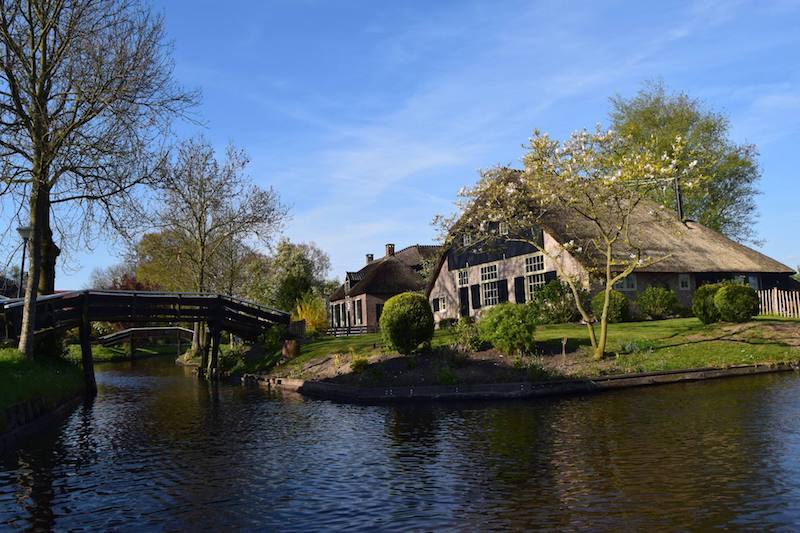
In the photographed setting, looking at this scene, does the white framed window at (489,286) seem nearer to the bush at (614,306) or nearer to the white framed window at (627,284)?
the white framed window at (627,284)

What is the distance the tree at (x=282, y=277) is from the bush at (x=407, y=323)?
27.0m

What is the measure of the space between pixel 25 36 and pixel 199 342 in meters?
26.6

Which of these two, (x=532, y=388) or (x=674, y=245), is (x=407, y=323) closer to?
(x=532, y=388)

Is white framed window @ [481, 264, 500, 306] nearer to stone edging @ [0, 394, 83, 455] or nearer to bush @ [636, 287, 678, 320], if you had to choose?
Answer: bush @ [636, 287, 678, 320]

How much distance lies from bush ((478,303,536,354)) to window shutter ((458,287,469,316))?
17928 mm

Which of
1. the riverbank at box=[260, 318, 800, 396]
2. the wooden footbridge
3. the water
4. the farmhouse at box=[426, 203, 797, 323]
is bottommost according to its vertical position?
the water

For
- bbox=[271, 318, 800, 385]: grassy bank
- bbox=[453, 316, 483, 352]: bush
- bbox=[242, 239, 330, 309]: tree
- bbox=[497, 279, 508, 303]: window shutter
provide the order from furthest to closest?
bbox=[242, 239, 330, 309]: tree < bbox=[497, 279, 508, 303]: window shutter < bbox=[453, 316, 483, 352]: bush < bbox=[271, 318, 800, 385]: grassy bank

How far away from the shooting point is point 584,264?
30609mm

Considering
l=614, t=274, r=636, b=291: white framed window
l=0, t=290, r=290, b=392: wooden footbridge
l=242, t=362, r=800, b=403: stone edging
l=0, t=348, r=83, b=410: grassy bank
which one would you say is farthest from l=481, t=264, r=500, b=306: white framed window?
l=0, t=348, r=83, b=410: grassy bank

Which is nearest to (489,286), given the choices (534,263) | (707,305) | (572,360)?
(534,263)

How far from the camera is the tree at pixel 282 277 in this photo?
170ft

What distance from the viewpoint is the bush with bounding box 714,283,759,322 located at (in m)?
24.5

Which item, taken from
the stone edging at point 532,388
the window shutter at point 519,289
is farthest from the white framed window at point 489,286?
the stone edging at point 532,388

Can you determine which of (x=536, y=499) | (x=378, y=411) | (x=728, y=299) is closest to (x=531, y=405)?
(x=378, y=411)
